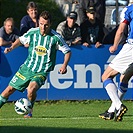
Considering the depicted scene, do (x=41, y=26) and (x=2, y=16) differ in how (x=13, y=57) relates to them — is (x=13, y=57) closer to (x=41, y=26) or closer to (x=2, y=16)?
(x=41, y=26)

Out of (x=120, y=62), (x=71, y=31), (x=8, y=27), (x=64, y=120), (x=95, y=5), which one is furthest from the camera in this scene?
(x=95, y=5)

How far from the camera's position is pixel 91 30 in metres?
15.3

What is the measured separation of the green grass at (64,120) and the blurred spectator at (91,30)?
141 centimetres

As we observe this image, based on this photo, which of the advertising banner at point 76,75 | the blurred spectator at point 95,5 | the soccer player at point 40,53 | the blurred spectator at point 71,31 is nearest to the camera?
the soccer player at point 40,53

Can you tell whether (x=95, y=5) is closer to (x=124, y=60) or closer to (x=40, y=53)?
(x=40, y=53)

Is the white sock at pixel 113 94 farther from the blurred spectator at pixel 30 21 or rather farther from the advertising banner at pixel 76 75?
the blurred spectator at pixel 30 21

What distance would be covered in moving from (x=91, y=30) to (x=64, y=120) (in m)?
3.96

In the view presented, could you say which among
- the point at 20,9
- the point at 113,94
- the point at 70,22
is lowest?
the point at 20,9

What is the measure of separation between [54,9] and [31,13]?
876 cm

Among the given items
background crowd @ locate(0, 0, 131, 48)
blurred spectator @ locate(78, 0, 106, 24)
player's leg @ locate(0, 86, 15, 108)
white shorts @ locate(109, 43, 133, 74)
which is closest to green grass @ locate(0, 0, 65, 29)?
blurred spectator @ locate(78, 0, 106, 24)

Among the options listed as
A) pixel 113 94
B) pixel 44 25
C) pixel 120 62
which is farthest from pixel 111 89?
pixel 44 25

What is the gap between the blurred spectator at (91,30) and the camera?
15.3m

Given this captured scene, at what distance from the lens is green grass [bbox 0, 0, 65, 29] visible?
22750 millimetres

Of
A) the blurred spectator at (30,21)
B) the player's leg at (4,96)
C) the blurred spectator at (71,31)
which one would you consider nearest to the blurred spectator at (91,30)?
the blurred spectator at (71,31)
